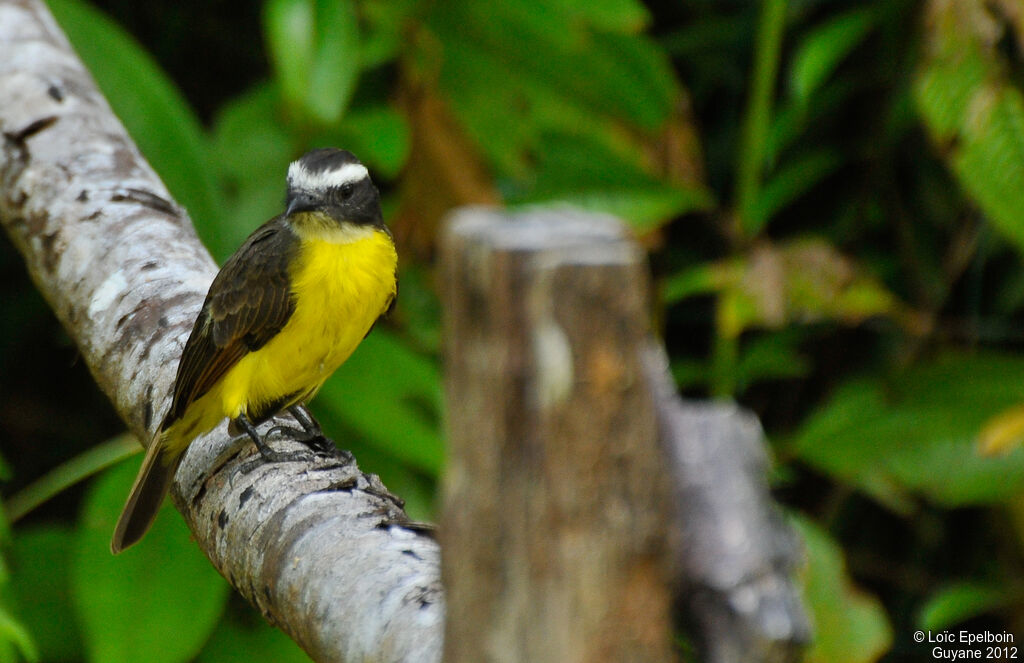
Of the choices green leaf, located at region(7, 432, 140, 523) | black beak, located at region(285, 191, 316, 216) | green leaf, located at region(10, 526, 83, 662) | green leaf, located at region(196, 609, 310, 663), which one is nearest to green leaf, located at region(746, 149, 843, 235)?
black beak, located at region(285, 191, 316, 216)

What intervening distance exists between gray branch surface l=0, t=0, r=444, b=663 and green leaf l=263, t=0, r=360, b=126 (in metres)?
0.47

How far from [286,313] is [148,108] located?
3.91ft

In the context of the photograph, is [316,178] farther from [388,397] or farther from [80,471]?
[80,471]

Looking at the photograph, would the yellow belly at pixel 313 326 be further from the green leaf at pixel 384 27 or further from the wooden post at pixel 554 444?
the wooden post at pixel 554 444

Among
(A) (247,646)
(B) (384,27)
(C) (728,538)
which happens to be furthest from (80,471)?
(C) (728,538)

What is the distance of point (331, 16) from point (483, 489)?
2.38m

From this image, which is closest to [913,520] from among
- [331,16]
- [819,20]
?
[819,20]

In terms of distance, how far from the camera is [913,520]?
13.3 feet

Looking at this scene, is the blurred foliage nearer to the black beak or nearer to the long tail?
the long tail

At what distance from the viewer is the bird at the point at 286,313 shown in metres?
2.38

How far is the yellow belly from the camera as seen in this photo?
2541mm

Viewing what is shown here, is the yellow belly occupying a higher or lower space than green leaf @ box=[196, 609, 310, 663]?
higher

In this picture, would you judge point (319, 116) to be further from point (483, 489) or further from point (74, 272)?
point (483, 489)

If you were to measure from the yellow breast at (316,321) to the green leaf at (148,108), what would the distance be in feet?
Answer: 2.60
